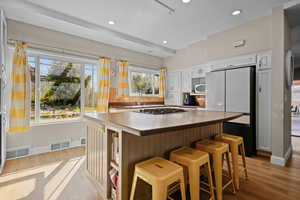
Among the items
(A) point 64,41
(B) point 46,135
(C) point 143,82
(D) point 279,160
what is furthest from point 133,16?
(D) point 279,160

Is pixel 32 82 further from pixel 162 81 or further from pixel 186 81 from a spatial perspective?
pixel 186 81

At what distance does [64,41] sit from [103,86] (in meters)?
1.29

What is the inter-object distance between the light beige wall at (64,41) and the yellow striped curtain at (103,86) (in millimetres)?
341

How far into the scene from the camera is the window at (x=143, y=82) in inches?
181

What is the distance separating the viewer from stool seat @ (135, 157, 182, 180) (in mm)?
1062

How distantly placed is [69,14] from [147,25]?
150 cm

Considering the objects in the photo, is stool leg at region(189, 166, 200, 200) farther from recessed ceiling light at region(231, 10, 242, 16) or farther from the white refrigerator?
recessed ceiling light at region(231, 10, 242, 16)

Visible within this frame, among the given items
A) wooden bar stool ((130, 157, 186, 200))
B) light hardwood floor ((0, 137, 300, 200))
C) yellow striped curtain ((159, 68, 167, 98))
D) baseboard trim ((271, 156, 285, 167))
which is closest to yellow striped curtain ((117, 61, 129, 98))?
yellow striped curtain ((159, 68, 167, 98))

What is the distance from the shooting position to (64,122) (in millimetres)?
3217

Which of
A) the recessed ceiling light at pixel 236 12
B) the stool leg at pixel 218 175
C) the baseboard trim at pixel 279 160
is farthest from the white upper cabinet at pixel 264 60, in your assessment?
the stool leg at pixel 218 175

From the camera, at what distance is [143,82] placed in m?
4.84

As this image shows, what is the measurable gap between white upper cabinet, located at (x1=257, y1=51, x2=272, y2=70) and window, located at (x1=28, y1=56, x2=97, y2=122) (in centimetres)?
380

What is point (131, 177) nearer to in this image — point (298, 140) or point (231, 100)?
point (231, 100)

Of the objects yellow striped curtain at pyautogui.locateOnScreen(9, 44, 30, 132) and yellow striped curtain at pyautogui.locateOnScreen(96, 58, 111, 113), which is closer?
yellow striped curtain at pyautogui.locateOnScreen(9, 44, 30, 132)
